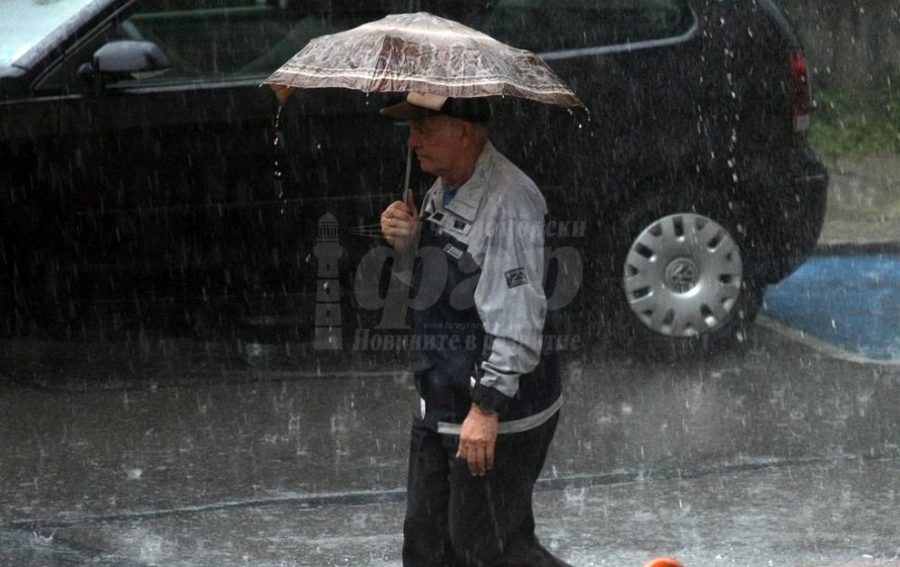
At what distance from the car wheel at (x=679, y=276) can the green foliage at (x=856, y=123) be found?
7.30 metres

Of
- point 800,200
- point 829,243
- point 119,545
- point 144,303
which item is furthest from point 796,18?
point 119,545

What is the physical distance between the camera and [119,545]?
17.0ft

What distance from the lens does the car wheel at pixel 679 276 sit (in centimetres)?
749

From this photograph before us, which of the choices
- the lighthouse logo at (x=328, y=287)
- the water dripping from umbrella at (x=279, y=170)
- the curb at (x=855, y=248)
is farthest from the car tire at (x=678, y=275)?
the curb at (x=855, y=248)

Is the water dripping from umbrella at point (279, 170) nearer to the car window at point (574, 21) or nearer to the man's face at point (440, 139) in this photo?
the car window at point (574, 21)

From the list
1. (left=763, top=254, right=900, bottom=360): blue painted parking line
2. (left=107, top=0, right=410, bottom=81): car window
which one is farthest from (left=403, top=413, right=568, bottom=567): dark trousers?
(left=763, top=254, right=900, bottom=360): blue painted parking line

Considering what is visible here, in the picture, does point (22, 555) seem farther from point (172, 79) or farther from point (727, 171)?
point (727, 171)

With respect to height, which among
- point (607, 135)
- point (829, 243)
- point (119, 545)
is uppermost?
point (607, 135)

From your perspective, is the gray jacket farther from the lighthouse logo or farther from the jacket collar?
the lighthouse logo

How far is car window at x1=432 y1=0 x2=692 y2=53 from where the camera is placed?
758 centimetres

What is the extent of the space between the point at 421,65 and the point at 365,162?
372 cm

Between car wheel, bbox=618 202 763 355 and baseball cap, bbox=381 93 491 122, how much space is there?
3709mm

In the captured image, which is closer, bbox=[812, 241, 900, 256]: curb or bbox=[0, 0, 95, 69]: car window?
bbox=[0, 0, 95, 69]: car window

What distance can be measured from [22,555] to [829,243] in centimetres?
676
